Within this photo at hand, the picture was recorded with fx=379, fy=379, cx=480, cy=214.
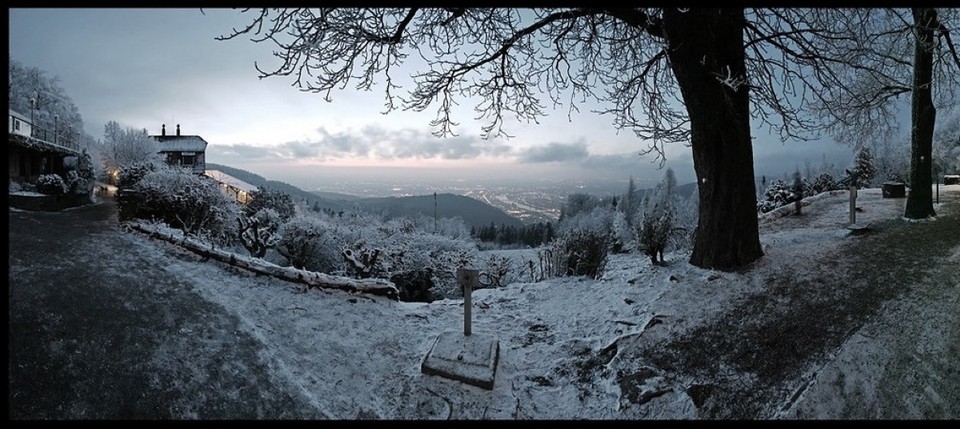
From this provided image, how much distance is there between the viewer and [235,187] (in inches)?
780

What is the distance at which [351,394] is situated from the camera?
13.4 feet

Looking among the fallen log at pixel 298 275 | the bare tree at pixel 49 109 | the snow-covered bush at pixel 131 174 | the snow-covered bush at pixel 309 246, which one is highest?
the bare tree at pixel 49 109

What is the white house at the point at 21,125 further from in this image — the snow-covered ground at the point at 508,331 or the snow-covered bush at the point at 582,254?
the snow-covered bush at the point at 582,254

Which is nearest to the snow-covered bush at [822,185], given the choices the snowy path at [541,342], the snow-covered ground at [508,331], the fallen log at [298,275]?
the snow-covered ground at [508,331]

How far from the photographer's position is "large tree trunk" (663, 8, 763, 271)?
19.9 ft

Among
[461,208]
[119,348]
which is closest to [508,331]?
[119,348]

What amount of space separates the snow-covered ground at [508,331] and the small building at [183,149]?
580 inches

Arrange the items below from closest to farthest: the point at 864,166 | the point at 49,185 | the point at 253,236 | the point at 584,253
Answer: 1. the point at 49,185
2. the point at 584,253
3. the point at 253,236
4. the point at 864,166

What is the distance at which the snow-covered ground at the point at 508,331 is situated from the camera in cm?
402

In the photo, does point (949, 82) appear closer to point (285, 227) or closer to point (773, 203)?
point (773, 203)

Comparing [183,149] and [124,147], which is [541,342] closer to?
[124,147]

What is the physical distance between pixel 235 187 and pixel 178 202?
11178 mm

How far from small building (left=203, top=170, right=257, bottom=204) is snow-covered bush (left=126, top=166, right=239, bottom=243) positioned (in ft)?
22.8

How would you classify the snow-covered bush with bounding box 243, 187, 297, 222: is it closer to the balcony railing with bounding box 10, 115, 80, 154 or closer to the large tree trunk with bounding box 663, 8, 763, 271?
the balcony railing with bounding box 10, 115, 80, 154
